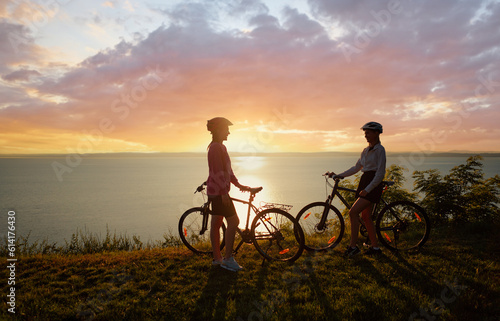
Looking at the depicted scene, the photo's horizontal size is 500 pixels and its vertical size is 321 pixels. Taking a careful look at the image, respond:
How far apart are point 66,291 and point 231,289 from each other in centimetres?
279

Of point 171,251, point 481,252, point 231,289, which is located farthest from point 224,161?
point 481,252

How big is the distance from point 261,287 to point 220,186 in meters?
1.93

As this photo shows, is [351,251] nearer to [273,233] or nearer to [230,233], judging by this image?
[273,233]

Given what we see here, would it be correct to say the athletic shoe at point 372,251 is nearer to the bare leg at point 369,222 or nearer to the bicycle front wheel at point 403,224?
the bare leg at point 369,222

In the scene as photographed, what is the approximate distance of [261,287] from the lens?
4867mm

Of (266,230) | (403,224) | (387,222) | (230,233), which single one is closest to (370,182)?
(403,224)

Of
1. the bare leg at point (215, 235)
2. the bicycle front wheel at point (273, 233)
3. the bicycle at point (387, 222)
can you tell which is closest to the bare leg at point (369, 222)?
the bicycle at point (387, 222)

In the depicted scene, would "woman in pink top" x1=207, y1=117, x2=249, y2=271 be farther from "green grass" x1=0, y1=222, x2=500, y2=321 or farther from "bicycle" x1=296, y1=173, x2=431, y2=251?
"bicycle" x1=296, y1=173, x2=431, y2=251

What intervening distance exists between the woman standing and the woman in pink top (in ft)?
8.90

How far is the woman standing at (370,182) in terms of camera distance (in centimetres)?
588

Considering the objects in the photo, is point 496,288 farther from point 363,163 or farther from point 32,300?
point 32,300

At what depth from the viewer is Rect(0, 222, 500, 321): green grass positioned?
158 inches

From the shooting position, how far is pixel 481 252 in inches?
246

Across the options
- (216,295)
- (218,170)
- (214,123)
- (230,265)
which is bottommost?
(216,295)
